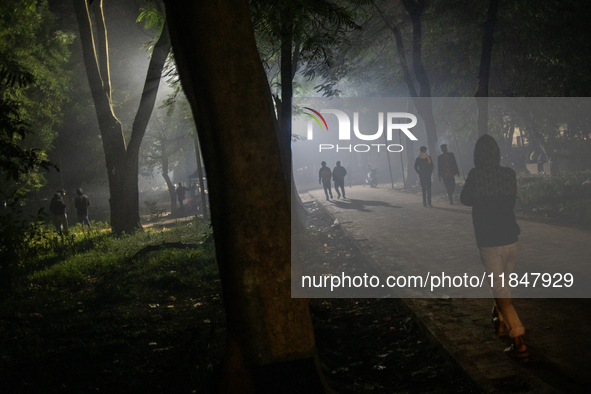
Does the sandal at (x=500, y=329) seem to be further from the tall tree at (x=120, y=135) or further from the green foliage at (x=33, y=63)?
the green foliage at (x=33, y=63)

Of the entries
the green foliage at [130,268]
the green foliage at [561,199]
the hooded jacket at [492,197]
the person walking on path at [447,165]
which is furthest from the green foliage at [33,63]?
the green foliage at [561,199]

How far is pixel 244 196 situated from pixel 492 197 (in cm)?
241

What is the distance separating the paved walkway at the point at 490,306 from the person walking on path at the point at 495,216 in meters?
0.40

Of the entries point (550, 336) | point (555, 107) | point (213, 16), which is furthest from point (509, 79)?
point (213, 16)

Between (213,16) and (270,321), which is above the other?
(213,16)

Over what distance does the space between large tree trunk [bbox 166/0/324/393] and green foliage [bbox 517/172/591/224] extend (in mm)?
9750

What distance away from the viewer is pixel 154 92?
45.0 feet

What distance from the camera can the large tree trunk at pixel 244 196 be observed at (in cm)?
291

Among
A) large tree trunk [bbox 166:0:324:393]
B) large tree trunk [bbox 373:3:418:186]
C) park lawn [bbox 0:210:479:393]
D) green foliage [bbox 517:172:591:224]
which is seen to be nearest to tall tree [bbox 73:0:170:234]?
park lawn [bbox 0:210:479:393]

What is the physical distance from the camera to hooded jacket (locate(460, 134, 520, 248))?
12.5 feet

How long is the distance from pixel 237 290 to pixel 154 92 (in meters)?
12.2

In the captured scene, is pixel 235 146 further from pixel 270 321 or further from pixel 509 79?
pixel 509 79

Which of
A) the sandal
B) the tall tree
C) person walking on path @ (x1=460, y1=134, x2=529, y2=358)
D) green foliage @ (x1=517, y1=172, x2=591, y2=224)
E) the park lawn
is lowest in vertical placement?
the park lawn

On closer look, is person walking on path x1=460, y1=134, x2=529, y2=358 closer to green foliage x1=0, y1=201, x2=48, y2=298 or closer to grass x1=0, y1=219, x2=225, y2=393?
grass x1=0, y1=219, x2=225, y2=393
